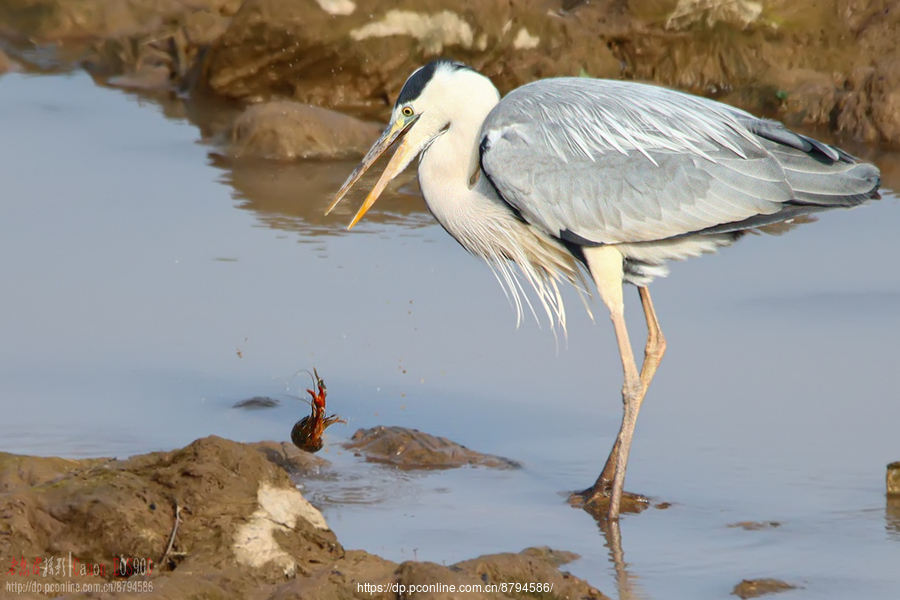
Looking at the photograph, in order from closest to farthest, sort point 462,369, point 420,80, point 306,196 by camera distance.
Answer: point 420,80
point 462,369
point 306,196

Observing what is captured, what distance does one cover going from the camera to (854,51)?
12758 millimetres

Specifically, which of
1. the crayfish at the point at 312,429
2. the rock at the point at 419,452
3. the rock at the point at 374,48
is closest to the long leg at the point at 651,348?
the rock at the point at 419,452

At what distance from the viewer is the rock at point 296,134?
432 inches

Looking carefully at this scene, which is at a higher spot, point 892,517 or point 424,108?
point 424,108

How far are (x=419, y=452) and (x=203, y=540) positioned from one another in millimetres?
1881

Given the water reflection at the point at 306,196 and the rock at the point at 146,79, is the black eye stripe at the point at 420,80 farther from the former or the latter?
the rock at the point at 146,79

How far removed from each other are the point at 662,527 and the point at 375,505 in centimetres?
113

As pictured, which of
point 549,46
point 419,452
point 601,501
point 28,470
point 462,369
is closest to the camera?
point 28,470

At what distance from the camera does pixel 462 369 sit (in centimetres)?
692

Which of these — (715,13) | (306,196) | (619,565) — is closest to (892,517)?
(619,565)

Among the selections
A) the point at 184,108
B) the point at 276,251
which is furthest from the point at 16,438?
the point at 184,108

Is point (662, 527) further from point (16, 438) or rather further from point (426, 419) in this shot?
point (16, 438)

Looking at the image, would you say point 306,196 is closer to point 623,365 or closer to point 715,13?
point 623,365

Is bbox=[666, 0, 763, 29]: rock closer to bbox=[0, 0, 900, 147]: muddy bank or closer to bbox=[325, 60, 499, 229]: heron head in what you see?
bbox=[0, 0, 900, 147]: muddy bank
